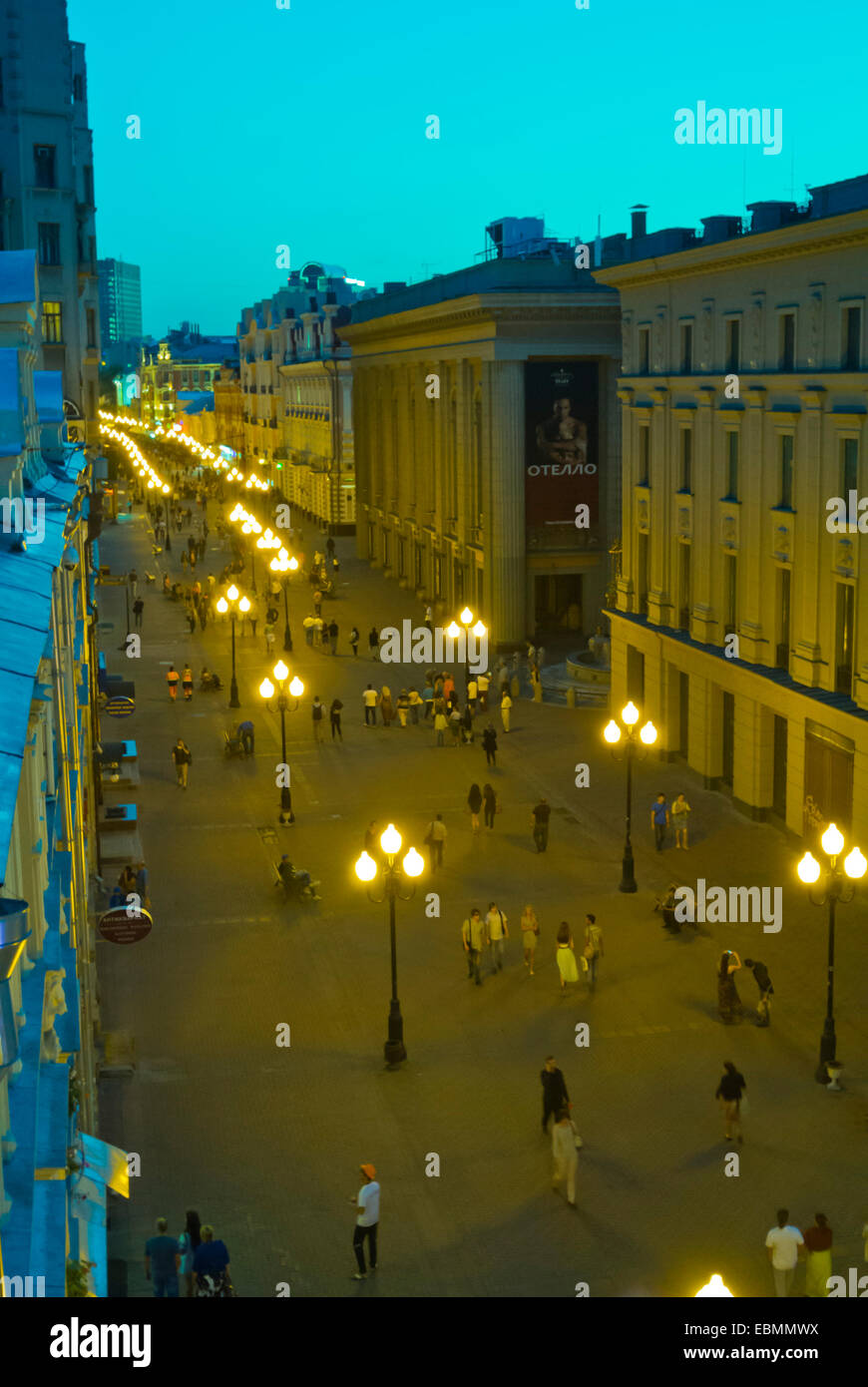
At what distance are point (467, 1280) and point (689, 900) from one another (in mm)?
11127

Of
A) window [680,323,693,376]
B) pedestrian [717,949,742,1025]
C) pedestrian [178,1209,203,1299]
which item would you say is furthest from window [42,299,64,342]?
pedestrian [178,1209,203,1299]

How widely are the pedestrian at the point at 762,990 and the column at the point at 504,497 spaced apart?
32973mm

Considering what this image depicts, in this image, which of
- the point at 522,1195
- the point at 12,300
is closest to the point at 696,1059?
the point at 522,1195

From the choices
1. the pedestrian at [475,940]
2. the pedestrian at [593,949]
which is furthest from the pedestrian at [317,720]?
the pedestrian at [593,949]

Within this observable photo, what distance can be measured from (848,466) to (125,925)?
15976mm

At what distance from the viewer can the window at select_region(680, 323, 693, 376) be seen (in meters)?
36.4

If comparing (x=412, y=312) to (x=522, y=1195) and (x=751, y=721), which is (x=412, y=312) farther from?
(x=522, y=1195)

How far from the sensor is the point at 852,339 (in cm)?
2841

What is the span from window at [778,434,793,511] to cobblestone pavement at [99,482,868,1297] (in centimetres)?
675

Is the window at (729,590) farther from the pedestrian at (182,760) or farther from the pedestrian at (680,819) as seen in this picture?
the pedestrian at (182,760)

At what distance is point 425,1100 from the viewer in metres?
19.5

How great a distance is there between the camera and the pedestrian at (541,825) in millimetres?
29750

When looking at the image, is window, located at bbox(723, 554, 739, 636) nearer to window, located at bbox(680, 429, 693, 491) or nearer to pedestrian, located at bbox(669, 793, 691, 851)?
window, located at bbox(680, 429, 693, 491)

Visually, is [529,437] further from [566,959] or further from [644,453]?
[566,959]
